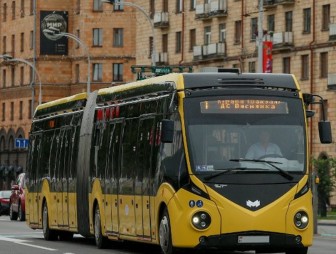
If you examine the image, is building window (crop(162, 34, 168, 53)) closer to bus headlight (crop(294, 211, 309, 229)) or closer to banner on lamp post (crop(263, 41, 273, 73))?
banner on lamp post (crop(263, 41, 273, 73))

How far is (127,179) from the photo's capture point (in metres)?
28.7

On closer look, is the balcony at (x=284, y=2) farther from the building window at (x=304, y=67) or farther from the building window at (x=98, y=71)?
the building window at (x=98, y=71)

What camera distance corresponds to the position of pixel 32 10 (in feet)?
444

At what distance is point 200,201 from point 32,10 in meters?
112

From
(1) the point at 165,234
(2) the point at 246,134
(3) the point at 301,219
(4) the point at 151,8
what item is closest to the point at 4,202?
(4) the point at 151,8

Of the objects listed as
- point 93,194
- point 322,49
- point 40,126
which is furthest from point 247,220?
point 322,49

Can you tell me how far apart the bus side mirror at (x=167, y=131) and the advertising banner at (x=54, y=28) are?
101 meters

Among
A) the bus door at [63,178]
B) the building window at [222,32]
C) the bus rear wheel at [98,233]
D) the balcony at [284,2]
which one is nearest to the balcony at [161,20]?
the building window at [222,32]

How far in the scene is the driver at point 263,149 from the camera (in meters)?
25.2

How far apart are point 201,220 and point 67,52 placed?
10915 cm

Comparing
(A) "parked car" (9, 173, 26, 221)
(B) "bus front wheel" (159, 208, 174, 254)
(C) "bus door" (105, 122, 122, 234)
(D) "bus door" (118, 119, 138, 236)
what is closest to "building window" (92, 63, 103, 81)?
(A) "parked car" (9, 173, 26, 221)

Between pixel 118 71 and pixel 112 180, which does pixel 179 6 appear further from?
pixel 112 180

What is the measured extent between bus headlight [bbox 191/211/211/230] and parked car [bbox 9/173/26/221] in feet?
111

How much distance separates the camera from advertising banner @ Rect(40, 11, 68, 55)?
424 ft
